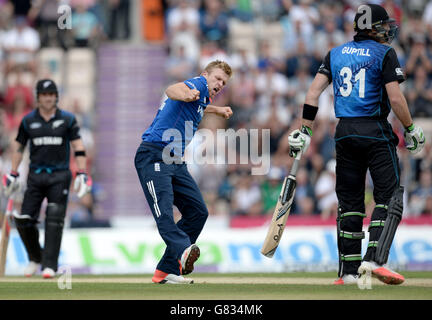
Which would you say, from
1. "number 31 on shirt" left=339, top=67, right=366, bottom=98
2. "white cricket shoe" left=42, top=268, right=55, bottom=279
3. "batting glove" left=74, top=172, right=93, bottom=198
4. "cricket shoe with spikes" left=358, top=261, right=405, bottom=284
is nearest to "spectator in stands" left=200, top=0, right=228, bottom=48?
"batting glove" left=74, top=172, right=93, bottom=198

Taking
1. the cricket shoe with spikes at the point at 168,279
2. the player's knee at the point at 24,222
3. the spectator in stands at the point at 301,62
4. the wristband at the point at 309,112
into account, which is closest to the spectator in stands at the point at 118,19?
the spectator in stands at the point at 301,62

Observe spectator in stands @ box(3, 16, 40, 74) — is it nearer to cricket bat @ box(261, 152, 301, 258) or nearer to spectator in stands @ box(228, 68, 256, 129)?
spectator in stands @ box(228, 68, 256, 129)

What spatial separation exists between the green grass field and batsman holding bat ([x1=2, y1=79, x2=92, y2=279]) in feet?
4.86

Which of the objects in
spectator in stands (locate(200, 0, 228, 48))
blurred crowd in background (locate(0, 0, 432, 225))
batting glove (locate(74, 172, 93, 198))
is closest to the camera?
batting glove (locate(74, 172, 93, 198))

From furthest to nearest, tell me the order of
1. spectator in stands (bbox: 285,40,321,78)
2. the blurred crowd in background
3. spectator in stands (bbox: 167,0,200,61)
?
spectator in stands (bbox: 167,0,200,61) → spectator in stands (bbox: 285,40,321,78) → the blurred crowd in background

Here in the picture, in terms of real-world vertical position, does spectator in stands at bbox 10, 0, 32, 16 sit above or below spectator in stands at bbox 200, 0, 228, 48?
above

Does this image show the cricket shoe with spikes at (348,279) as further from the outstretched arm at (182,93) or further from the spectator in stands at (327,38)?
the spectator in stands at (327,38)

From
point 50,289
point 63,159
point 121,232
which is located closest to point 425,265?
point 121,232

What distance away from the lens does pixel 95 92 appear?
20.8 metres

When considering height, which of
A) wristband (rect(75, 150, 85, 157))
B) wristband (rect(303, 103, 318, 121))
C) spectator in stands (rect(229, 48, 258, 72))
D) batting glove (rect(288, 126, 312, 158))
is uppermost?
spectator in stands (rect(229, 48, 258, 72))

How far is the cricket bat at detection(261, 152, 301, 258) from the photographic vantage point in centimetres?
927

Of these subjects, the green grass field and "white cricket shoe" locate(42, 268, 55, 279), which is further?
"white cricket shoe" locate(42, 268, 55, 279)

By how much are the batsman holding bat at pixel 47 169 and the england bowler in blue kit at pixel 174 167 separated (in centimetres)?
263
